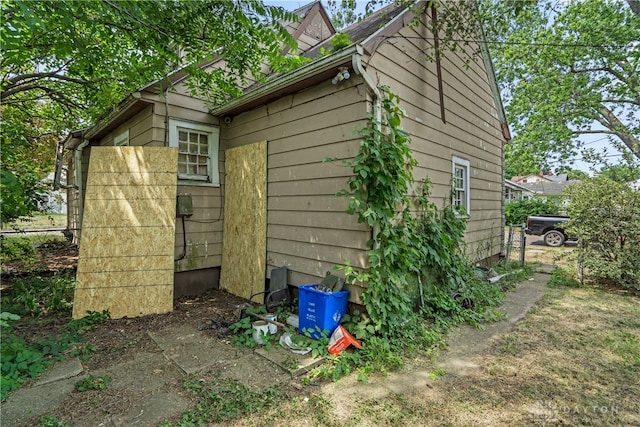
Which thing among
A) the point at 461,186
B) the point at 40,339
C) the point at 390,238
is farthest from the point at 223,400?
the point at 461,186

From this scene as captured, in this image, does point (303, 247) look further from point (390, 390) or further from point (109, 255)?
point (109, 255)

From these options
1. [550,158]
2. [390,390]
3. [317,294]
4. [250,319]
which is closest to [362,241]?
[317,294]

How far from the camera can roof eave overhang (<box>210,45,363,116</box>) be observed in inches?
134

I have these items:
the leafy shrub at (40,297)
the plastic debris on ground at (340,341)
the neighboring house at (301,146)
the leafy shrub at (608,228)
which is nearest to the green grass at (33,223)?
the leafy shrub at (40,297)

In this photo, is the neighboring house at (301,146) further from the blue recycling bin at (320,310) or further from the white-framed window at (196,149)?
the blue recycling bin at (320,310)

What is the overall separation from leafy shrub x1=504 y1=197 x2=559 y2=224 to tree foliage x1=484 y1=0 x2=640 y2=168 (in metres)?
2.11

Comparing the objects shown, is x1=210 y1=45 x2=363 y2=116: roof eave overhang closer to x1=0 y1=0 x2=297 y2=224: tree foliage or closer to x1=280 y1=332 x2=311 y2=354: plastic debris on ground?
x1=0 y1=0 x2=297 y2=224: tree foliage

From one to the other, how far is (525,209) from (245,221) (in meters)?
17.7

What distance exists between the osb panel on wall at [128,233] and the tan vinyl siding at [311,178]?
155 cm

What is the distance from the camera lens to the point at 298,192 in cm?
438

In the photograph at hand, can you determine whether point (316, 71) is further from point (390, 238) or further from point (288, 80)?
point (390, 238)

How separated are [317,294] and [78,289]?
A: 3.31 meters

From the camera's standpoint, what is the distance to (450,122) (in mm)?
5652

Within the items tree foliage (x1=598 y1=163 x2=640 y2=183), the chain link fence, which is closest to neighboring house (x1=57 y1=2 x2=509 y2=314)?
the chain link fence
